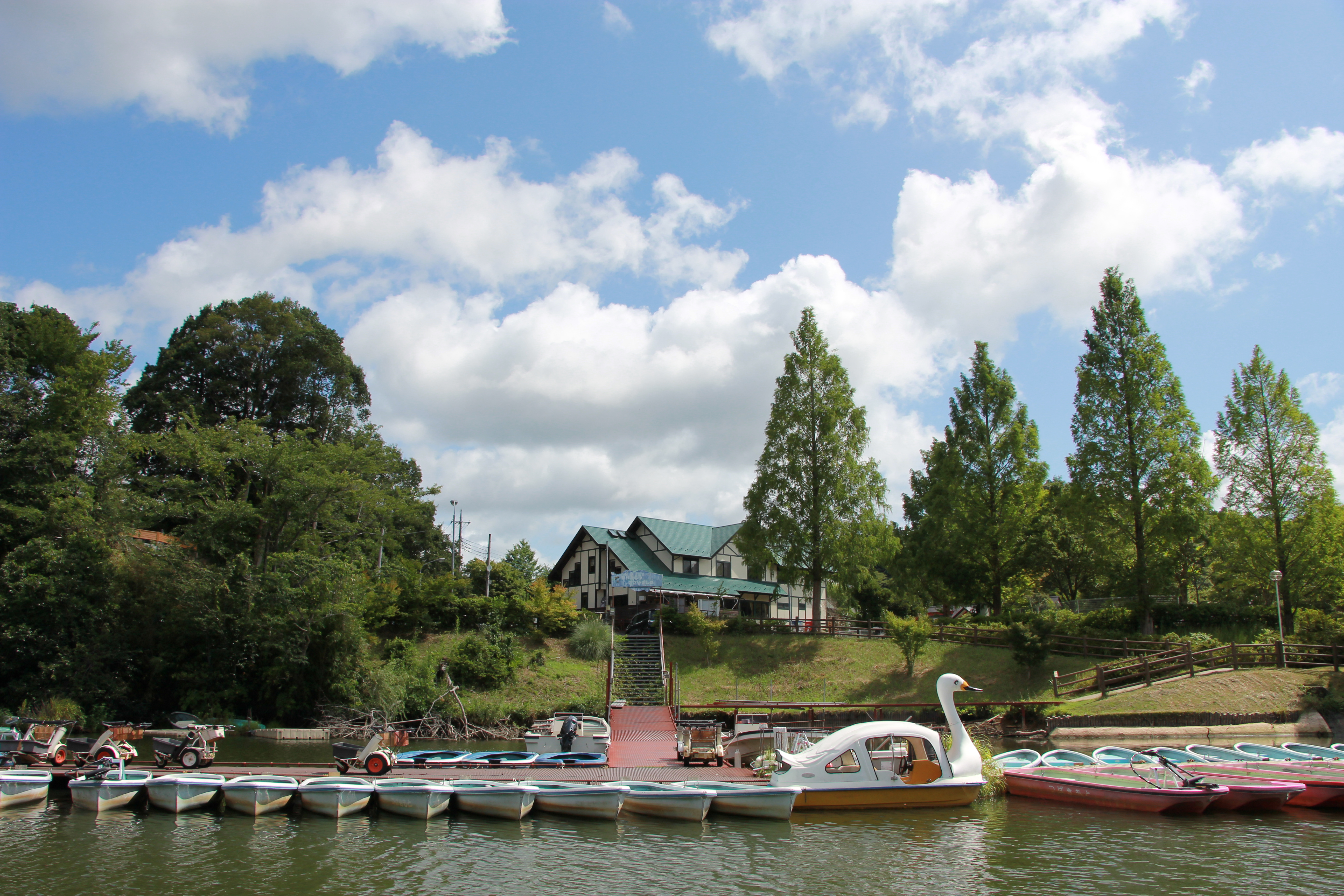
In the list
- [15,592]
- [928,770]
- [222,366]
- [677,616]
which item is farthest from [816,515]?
[222,366]

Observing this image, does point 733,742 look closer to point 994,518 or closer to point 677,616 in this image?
point 677,616

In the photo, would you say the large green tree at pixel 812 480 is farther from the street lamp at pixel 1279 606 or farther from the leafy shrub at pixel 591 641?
the street lamp at pixel 1279 606

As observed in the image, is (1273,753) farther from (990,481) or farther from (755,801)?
(990,481)

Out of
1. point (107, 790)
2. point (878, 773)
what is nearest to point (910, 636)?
point (878, 773)

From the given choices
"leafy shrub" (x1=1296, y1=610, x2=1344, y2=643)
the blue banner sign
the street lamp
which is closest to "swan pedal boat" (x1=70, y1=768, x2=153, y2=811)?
the blue banner sign

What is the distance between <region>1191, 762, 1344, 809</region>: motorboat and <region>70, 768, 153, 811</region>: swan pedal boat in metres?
23.3

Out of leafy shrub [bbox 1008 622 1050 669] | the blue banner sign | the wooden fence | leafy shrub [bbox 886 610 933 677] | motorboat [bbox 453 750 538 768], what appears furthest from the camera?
the blue banner sign

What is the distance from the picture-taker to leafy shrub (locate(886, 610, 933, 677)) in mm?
35562

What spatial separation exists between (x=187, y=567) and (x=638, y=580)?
24386 millimetres

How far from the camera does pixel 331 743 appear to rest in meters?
30.4

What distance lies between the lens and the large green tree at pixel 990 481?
42.1m

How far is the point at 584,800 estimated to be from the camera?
16.8 metres

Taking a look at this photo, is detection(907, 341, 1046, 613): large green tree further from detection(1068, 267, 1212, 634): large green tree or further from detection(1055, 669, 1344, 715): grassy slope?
detection(1055, 669, 1344, 715): grassy slope

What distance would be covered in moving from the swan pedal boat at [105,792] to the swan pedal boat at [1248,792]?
70.2ft
